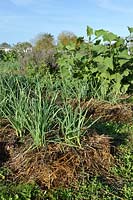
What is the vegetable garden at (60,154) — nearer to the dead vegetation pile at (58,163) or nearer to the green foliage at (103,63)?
the dead vegetation pile at (58,163)

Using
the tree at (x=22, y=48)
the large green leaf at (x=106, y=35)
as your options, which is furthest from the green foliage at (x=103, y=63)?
the tree at (x=22, y=48)

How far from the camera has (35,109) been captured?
→ 4141 millimetres

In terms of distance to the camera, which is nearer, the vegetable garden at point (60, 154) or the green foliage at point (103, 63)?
the vegetable garden at point (60, 154)

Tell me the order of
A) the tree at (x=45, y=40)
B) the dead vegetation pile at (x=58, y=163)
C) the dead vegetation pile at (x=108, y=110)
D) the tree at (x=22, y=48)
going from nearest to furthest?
the dead vegetation pile at (x=58, y=163)
the dead vegetation pile at (x=108, y=110)
the tree at (x=22, y=48)
the tree at (x=45, y=40)

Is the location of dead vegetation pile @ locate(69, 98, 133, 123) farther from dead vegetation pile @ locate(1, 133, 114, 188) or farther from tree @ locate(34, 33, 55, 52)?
tree @ locate(34, 33, 55, 52)

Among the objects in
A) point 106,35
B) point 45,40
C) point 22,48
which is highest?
point 106,35

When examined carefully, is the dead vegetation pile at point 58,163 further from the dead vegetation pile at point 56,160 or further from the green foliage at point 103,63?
the green foliage at point 103,63

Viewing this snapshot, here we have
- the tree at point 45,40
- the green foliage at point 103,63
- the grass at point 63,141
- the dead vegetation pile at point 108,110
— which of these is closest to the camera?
the grass at point 63,141

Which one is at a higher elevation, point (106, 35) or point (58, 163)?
point (106, 35)

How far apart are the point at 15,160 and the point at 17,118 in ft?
1.72

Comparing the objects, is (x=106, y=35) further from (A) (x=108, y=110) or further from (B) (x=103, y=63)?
(A) (x=108, y=110)

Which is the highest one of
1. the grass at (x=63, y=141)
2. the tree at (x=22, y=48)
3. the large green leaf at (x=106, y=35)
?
the large green leaf at (x=106, y=35)

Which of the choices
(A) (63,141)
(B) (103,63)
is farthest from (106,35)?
(A) (63,141)

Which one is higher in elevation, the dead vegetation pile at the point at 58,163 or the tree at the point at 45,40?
the tree at the point at 45,40
